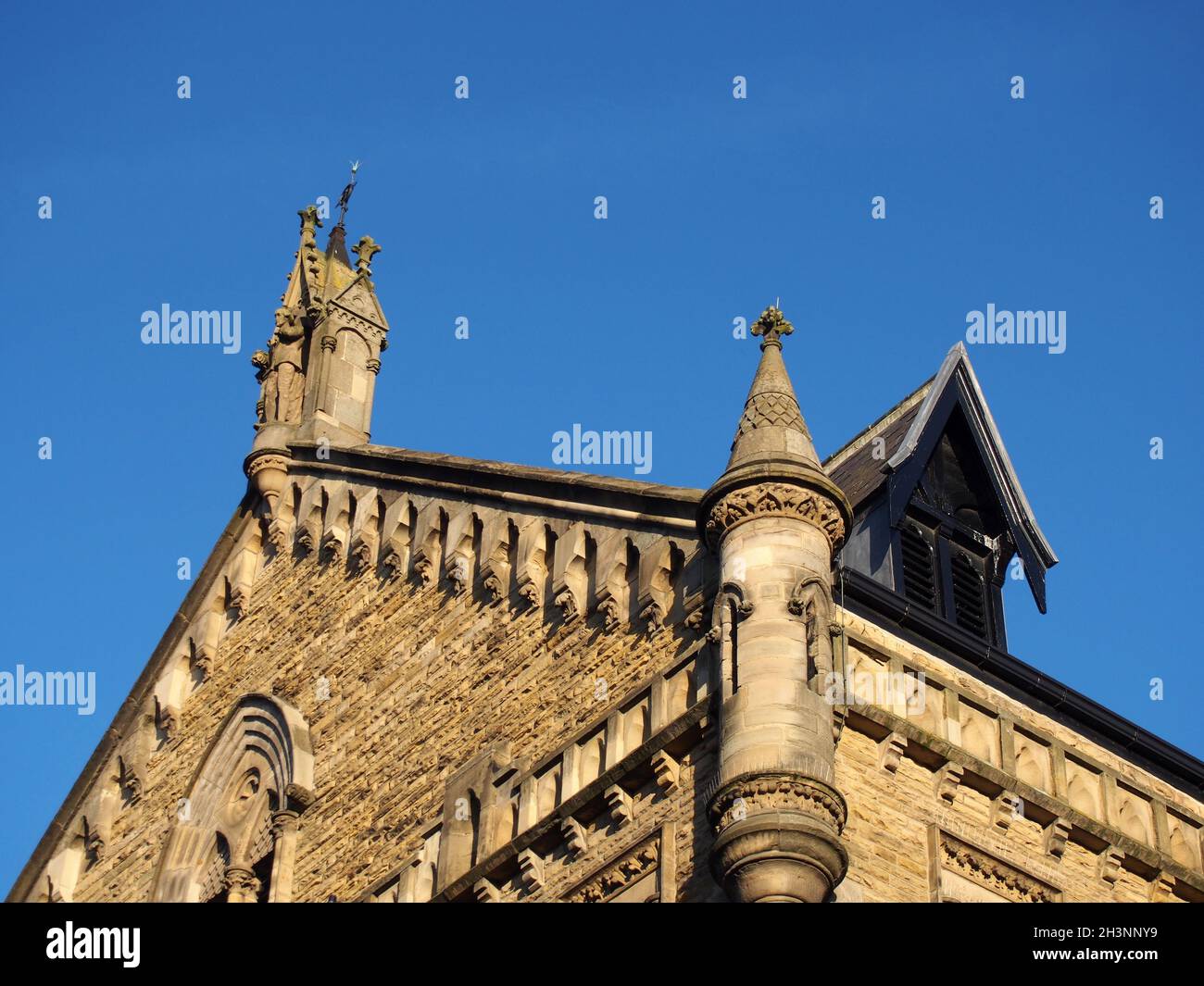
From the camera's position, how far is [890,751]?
17953mm

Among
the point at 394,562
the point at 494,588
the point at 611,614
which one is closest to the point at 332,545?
the point at 394,562

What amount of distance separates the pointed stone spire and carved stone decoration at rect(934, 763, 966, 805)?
2.55 meters

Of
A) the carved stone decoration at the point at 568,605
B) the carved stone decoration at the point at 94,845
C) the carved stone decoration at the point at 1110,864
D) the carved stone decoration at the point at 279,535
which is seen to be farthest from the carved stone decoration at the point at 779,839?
the carved stone decoration at the point at 94,845

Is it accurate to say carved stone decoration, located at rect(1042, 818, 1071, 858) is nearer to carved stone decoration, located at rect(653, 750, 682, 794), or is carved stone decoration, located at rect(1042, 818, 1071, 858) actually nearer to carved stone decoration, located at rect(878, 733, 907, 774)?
carved stone decoration, located at rect(878, 733, 907, 774)

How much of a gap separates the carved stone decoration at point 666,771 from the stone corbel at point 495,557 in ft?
13.9

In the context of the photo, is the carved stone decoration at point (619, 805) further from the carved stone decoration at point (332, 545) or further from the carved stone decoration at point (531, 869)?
the carved stone decoration at point (332, 545)

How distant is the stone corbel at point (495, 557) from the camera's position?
72.4 feet

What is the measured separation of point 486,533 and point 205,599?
20.1 feet

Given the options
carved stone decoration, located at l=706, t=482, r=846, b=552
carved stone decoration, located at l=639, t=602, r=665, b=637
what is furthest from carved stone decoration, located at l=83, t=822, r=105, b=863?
carved stone decoration, located at l=706, t=482, r=846, b=552

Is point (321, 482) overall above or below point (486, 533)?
above

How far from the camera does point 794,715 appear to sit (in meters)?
16.9

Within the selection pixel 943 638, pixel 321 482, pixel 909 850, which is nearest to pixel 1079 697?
pixel 943 638

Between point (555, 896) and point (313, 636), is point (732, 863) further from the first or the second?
point (313, 636)

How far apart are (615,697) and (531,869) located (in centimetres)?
163
